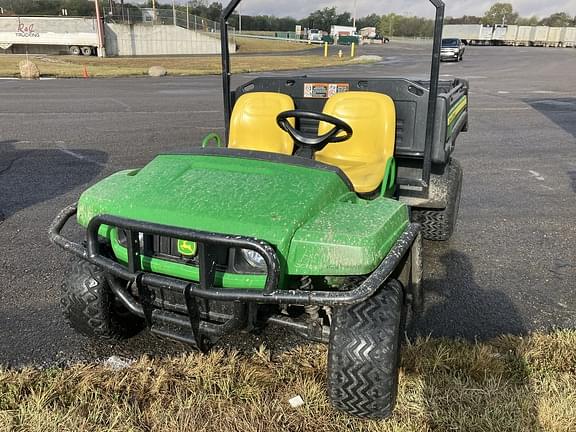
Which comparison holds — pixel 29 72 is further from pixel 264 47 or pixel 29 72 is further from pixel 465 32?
pixel 465 32

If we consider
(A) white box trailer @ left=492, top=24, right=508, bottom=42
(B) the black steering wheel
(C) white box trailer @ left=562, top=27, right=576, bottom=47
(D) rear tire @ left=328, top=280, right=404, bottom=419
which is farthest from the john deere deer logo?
(A) white box trailer @ left=492, top=24, right=508, bottom=42

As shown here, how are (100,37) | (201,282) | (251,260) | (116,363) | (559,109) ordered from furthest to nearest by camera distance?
(100,37) < (559,109) < (116,363) < (251,260) < (201,282)

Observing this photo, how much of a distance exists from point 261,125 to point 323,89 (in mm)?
597

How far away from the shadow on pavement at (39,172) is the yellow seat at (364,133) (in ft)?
9.70

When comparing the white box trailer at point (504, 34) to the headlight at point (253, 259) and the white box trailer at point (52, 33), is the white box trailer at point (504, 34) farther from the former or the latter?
the headlight at point (253, 259)

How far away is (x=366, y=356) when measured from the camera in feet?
6.51

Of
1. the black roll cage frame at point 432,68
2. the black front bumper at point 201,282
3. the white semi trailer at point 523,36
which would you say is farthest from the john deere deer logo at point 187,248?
the white semi trailer at point 523,36

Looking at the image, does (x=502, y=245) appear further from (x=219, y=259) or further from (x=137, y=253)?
(x=137, y=253)

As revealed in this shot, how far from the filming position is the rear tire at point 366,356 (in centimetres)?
199

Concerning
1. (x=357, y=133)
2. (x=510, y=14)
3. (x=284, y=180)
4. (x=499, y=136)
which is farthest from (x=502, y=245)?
(x=510, y=14)

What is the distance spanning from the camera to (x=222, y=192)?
7.18 ft

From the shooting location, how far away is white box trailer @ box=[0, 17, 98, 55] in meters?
33.0

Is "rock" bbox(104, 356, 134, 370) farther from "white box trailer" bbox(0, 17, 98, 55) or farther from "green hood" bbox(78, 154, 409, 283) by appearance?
"white box trailer" bbox(0, 17, 98, 55)

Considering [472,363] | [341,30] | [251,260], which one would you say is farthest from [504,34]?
[251,260]
